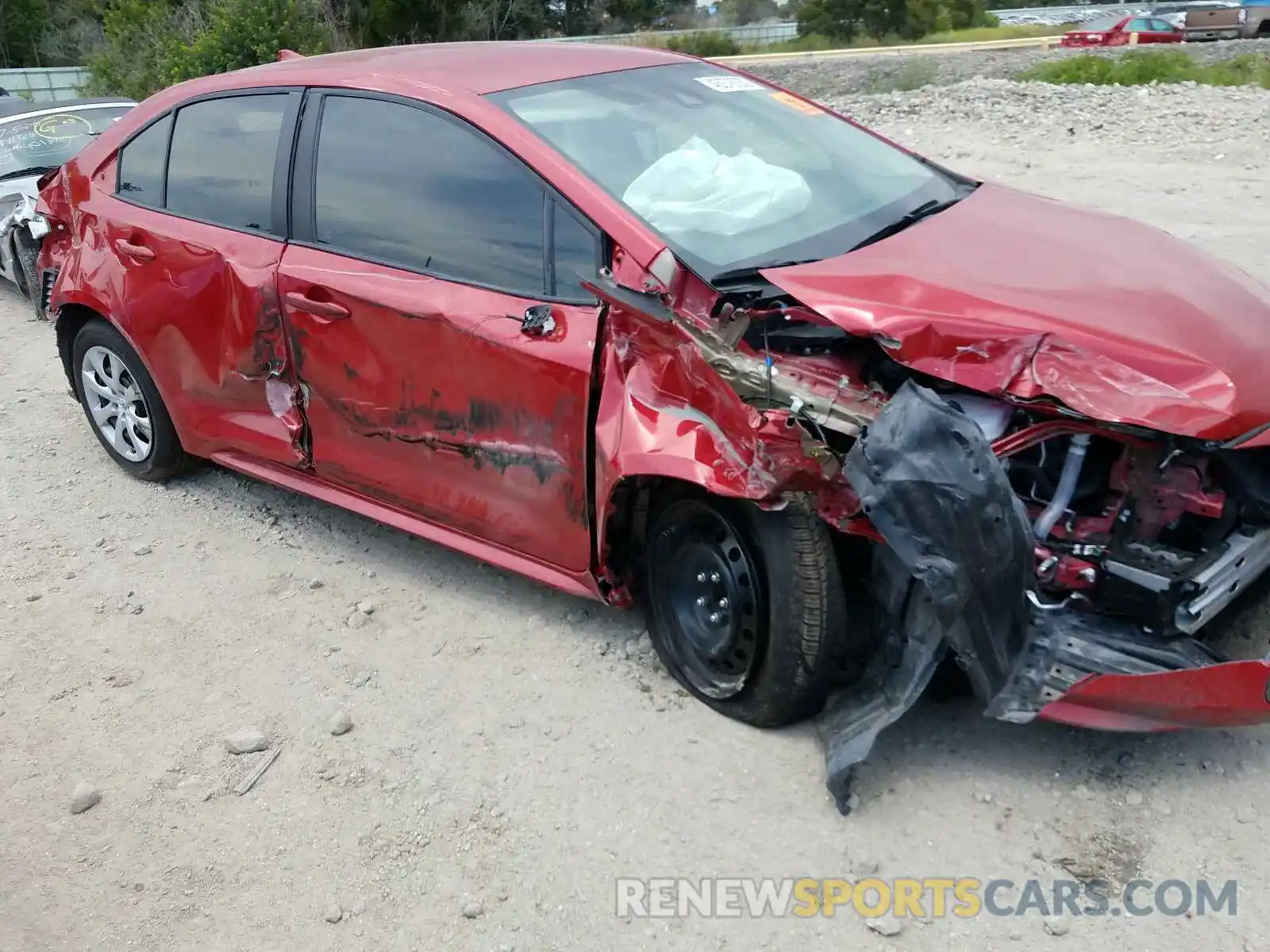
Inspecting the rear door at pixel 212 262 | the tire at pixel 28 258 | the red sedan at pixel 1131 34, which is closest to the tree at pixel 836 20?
the red sedan at pixel 1131 34

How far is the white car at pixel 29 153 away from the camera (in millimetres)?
7578

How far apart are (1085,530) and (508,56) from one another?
8.14 feet

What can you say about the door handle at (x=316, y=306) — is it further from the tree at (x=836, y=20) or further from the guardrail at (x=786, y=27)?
the tree at (x=836, y=20)

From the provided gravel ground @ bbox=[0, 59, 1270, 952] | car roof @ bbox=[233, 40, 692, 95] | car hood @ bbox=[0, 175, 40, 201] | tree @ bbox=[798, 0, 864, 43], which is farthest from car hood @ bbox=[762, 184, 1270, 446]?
tree @ bbox=[798, 0, 864, 43]

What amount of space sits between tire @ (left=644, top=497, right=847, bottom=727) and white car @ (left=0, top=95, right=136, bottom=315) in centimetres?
575

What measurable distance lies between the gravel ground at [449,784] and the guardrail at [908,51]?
26.3 meters

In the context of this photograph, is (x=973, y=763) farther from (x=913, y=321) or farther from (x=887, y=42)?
(x=887, y=42)

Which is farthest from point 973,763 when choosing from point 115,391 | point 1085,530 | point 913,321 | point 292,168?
point 115,391

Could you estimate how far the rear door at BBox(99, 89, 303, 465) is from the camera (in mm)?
3830

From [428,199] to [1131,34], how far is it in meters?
26.0

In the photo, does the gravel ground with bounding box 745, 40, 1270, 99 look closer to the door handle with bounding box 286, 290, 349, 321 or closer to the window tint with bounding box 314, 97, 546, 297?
the window tint with bounding box 314, 97, 546, 297

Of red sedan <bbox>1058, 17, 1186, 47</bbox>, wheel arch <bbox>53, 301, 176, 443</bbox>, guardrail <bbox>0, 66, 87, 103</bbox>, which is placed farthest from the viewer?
guardrail <bbox>0, 66, 87, 103</bbox>

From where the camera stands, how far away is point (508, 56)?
12.4 feet

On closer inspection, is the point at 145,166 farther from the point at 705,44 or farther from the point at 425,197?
the point at 705,44
